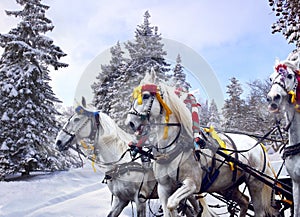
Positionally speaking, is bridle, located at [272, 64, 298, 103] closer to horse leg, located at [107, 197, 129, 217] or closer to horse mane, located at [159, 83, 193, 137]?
horse mane, located at [159, 83, 193, 137]

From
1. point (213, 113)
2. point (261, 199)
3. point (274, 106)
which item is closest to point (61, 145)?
point (261, 199)

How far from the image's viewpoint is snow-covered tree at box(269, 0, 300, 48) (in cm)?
962

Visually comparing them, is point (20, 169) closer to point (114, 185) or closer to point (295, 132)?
point (114, 185)

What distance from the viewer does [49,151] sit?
15859mm

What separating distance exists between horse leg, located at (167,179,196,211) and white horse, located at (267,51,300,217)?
47.8 inches

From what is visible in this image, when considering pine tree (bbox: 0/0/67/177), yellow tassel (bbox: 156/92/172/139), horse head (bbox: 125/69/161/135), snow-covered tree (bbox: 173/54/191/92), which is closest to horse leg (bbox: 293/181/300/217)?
yellow tassel (bbox: 156/92/172/139)

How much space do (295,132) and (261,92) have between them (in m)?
26.7

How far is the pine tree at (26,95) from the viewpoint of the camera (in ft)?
48.4

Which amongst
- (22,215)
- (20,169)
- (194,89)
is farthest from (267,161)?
(20,169)

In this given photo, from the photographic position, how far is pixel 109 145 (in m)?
5.86

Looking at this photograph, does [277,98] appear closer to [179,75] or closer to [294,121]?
[294,121]

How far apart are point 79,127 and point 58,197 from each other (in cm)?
600

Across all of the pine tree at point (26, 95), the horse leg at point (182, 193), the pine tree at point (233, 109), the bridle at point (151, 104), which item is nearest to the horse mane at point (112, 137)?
the bridle at point (151, 104)

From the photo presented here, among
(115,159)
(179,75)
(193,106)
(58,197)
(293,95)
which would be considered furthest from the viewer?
(58,197)
